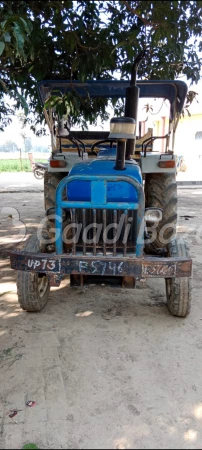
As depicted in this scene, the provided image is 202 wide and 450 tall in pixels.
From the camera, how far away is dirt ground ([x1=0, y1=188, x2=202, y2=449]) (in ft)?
5.98

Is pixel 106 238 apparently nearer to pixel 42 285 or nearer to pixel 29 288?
pixel 29 288

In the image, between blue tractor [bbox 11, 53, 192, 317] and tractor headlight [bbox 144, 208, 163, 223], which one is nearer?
blue tractor [bbox 11, 53, 192, 317]

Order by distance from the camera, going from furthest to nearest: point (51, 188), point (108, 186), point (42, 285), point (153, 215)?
point (51, 188), point (42, 285), point (153, 215), point (108, 186)

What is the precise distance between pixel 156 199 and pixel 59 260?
1631 mm

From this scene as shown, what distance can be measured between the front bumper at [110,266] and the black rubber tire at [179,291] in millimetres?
230

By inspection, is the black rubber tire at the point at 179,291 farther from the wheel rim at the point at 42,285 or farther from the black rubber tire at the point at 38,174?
the black rubber tire at the point at 38,174

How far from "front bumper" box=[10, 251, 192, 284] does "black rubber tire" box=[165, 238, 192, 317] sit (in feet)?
0.76

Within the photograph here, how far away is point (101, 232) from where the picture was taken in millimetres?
2832

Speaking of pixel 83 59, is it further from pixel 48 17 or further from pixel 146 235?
pixel 146 235

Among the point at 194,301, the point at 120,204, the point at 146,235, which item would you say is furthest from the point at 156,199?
the point at 120,204

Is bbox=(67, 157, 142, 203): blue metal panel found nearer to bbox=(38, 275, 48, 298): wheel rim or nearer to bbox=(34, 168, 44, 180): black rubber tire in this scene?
bbox=(38, 275, 48, 298): wheel rim

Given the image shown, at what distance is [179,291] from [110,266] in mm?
671

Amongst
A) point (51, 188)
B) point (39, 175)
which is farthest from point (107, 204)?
point (39, 175)

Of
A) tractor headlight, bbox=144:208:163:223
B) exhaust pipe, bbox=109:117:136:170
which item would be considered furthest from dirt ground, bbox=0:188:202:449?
exhaust pipe, bbox=109:117:136:170
